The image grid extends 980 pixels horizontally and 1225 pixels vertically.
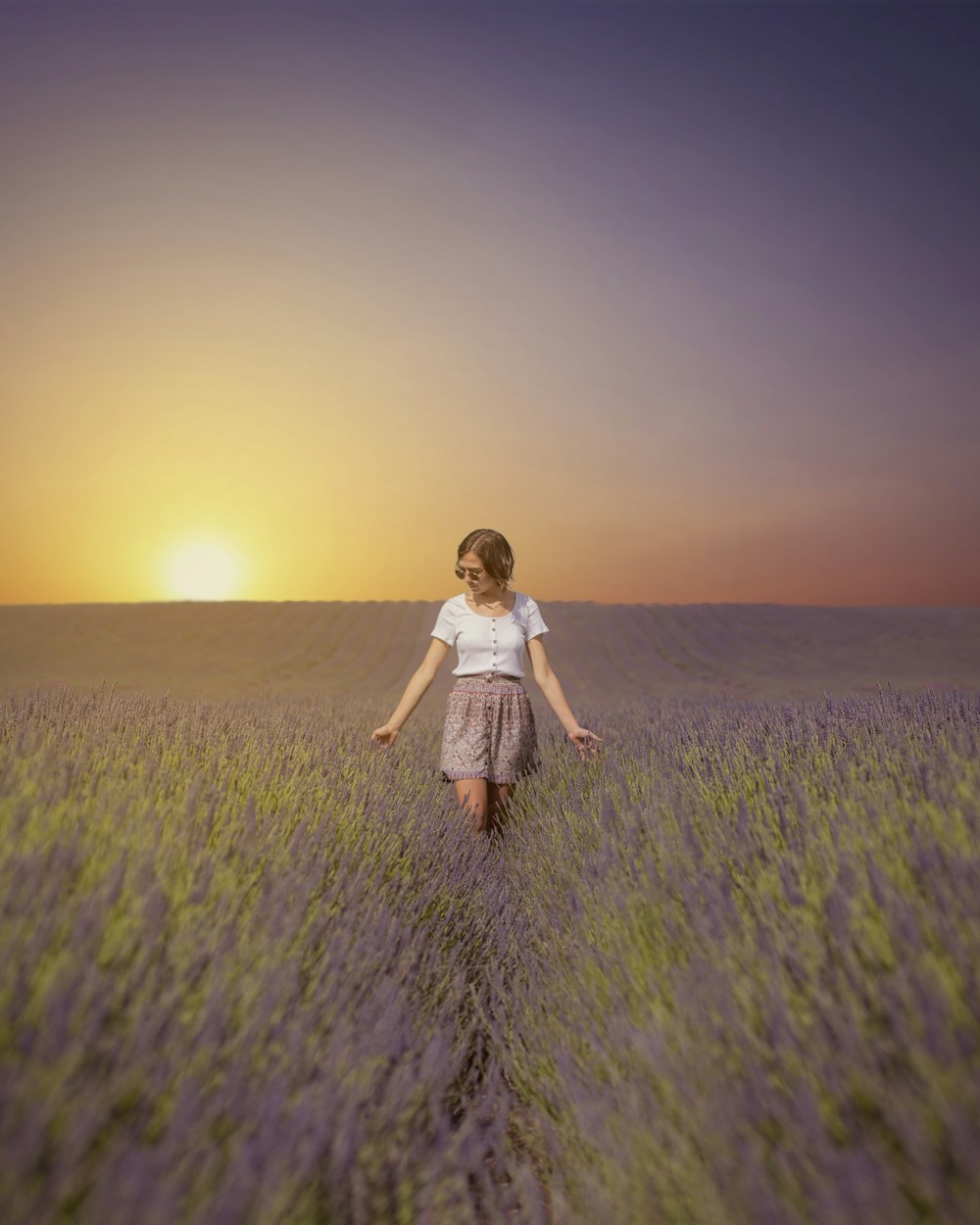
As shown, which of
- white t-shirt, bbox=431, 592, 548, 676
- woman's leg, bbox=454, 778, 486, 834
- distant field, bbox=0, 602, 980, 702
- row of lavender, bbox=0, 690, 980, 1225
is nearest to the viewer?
row of lavender, bbox=0, 690, 980, 1225

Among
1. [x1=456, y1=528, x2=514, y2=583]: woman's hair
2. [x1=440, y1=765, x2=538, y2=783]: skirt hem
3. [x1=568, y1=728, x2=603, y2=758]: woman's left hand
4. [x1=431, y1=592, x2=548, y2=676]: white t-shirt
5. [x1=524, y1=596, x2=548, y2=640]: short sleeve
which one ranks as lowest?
[x1=440, y1=765, x2=538, y2=783]: skirt hem

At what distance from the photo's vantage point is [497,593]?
4.10m

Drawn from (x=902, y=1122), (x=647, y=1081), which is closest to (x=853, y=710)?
(x=647, y=1081)

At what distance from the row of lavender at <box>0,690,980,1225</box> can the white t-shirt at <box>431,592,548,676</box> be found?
53.7 inches

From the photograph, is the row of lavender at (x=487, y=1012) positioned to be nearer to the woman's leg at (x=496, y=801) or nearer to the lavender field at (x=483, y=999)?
the lavender field at (x=483, y=999)

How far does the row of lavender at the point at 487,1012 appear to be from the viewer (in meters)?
1.17

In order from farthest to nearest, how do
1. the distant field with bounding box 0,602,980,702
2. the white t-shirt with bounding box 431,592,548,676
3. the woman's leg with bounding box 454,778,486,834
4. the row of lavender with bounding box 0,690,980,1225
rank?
the distant field with bounding box 0,602,980,702 < the white t-shirt with bounding box 431,592,548,676 < the woman's leg with bounding box 454,778,486,834 < the row of lavender with bounding box 0,690,980,1225

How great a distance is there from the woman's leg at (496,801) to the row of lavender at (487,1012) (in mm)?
1293

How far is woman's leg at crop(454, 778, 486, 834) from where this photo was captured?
12.8 ft

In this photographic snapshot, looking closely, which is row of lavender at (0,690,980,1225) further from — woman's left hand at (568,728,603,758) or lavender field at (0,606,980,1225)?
woman's left hand at (568,728,603,758)

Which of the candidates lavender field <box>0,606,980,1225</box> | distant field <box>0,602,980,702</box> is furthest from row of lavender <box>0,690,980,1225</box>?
distant field <box>0,602,980,702</box>

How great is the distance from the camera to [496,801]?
4141 millimetres

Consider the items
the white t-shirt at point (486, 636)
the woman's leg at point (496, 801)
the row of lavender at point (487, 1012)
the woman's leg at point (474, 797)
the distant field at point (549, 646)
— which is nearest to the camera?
the row of lavender at point (487, 1012)

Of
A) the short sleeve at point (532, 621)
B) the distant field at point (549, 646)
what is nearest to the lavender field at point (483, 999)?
the short sleeve at point (532, 621)
